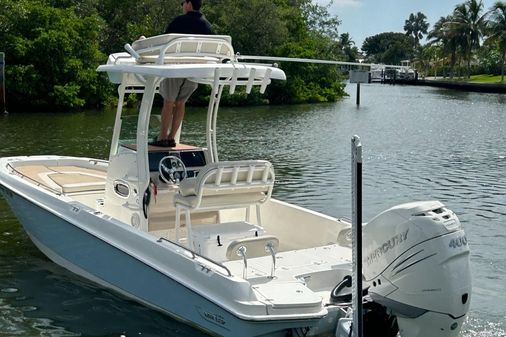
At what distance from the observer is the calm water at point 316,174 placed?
737 cm

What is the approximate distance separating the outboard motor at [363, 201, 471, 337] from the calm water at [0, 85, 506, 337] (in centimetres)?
197

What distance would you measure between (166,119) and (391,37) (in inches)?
6443

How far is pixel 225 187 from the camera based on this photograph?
23.3 ft

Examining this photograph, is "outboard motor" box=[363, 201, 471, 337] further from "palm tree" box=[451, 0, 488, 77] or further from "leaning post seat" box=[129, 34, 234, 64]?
"palm tree" box=[451, 0, 488, 77]

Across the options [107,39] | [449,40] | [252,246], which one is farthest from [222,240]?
[449,40]

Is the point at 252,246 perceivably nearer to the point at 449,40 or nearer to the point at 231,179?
the point at 231,179

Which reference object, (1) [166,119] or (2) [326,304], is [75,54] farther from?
(2) [326,304]

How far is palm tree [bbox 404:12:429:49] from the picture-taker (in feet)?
531

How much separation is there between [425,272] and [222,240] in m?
2.48

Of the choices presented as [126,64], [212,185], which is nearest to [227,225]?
[212,185]

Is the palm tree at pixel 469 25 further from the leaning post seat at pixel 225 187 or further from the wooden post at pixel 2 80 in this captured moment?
the leaning post seat at pixel 225 187

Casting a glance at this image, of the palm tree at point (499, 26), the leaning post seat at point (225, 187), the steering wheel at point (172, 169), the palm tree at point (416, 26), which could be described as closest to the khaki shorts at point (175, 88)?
the steering wheel at point (172, 169)

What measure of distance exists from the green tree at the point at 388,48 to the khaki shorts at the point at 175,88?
433ft

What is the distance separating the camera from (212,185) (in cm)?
702
